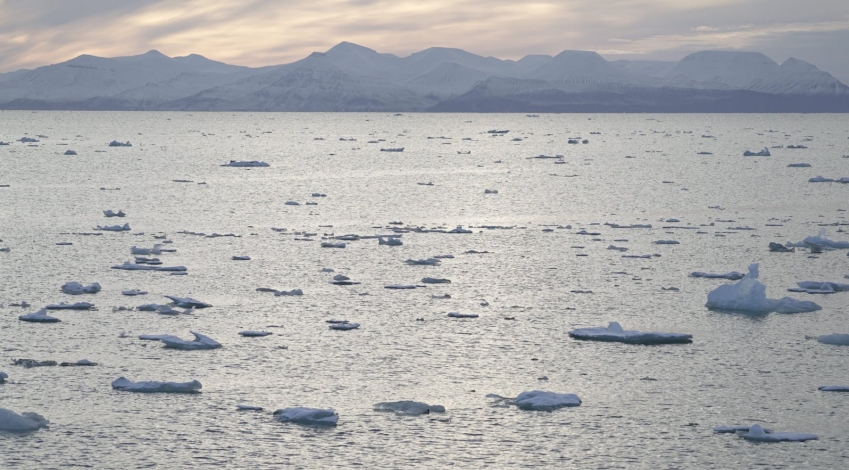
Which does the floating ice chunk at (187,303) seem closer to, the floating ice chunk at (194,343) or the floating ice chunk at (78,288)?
the floating ice chunk at (78,288)

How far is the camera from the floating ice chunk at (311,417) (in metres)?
13.3

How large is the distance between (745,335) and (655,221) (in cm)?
1739

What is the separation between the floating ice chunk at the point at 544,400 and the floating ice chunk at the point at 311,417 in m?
2.56

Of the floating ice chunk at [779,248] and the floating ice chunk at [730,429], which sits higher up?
the floating ice chunk at [779,248]

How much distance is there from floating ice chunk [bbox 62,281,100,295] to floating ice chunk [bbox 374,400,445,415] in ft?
31.4

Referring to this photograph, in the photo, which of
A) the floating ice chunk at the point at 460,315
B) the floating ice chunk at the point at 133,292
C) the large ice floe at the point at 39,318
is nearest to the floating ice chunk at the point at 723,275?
the floating ice chunk at the point at 460,315

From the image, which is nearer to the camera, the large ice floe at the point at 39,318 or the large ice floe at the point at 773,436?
the large ice floe at the point at 773,436

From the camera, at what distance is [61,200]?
41750 millimetres

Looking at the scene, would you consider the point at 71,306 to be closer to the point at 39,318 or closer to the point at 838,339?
the point at 39,318

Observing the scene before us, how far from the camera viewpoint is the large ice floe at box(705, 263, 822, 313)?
20.3m

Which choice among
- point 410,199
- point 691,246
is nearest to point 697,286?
point 691,246

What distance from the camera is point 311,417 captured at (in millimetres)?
13336

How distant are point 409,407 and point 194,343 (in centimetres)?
463

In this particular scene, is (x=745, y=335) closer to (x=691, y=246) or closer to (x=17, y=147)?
(x=691, y=246)
